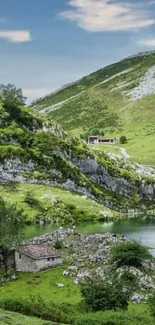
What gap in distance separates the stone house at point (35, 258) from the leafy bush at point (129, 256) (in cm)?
1040

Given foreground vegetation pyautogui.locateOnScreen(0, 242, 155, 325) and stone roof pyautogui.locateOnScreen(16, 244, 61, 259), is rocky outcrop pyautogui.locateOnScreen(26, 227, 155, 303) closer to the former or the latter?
foreground vegetation pyautogui.locateOnScreen(0, 242, 155, 325)

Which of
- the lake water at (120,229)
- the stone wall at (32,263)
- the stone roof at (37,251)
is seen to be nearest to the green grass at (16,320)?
the stone wall at (32,263)

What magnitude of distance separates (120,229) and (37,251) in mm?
60743

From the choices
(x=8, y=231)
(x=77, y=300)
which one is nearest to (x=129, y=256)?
(x=77, y=300)

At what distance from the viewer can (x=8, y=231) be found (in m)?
83.6

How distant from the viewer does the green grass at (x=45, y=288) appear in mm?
66812

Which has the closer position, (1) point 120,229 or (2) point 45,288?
(2) point 45,288

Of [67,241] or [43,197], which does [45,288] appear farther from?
[43,197]

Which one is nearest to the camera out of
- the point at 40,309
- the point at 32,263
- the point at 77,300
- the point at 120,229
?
the point at 40,309

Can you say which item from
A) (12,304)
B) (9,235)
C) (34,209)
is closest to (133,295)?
(12,304)

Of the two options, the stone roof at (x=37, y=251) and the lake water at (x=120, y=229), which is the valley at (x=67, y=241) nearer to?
the lake water at (x=120, y=229)

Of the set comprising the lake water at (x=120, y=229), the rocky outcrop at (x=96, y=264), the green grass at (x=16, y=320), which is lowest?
the lake water at (x=120, y=229)

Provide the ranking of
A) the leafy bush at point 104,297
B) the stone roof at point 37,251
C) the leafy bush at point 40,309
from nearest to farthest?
the leafy bush at point 40,309 < the leafy bush at point 104,297 < the stone roof at point 37,251

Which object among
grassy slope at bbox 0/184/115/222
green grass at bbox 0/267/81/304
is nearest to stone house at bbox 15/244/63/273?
green grass at bbox 0/267/81/304
